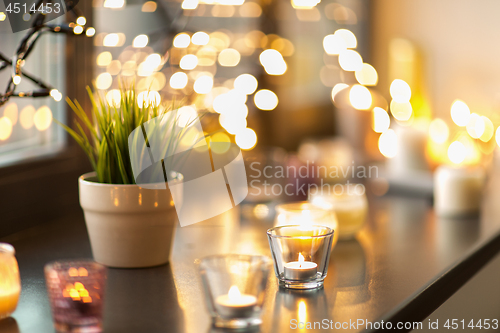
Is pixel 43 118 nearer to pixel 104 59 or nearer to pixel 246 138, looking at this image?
pixel 104 59

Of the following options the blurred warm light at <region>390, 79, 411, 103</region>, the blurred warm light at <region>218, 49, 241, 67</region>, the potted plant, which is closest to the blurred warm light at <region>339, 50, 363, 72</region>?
the blurred warm light at <region>390, 79, 411, 103</region>

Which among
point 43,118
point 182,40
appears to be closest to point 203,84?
point 182,40

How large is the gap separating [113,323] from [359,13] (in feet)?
8.93

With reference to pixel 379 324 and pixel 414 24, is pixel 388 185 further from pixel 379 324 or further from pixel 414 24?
pixel 414 24

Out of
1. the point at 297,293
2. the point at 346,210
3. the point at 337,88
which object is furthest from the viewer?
the point at 337,88

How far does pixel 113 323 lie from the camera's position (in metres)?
0.59

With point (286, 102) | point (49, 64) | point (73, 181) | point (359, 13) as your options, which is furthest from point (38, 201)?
point (359, 13)

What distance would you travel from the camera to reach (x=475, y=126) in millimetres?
2365

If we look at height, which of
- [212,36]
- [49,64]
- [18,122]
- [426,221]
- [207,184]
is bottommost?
[426,221]

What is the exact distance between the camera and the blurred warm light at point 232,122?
174 centimetres

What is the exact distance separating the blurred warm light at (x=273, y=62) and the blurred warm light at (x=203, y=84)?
0.41m

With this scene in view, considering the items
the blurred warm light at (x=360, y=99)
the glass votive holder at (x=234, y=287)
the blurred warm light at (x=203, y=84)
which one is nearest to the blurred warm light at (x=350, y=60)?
the blurred warm light at (x=360, y=99)

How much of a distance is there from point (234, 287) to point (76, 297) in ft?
0.54

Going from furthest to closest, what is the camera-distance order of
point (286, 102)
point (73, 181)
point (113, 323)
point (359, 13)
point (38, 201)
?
point (359, 13) < point (286, 102) < point (73, 181) < point (38, 201) < point (113, 323)
